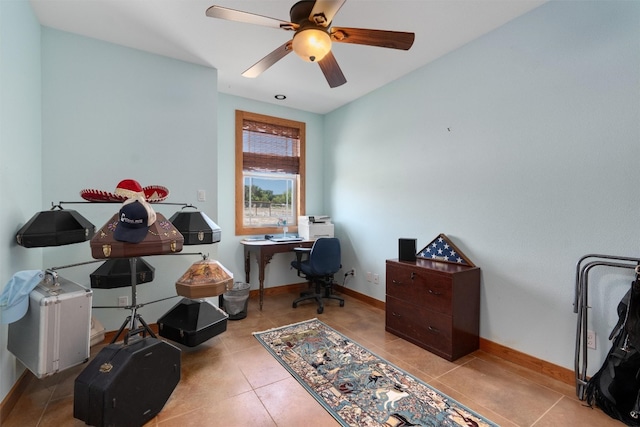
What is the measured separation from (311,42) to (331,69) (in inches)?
17.2

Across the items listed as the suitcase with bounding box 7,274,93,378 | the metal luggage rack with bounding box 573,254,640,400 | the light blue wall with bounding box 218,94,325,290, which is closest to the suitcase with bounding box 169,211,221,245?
the suitcase with bounding box 7,274,93,378

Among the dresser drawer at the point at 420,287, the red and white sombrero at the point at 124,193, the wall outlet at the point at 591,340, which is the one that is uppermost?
the red and white sombrero at the point at 124,193

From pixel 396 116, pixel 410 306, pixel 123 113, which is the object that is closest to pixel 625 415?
pixel 410 306

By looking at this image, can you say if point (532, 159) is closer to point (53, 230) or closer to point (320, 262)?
point (320, 262)

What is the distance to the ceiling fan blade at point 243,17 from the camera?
160 centimetres

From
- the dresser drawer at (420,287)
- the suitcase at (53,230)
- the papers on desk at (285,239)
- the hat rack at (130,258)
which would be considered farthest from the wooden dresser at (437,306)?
the suitcase at (53,230)

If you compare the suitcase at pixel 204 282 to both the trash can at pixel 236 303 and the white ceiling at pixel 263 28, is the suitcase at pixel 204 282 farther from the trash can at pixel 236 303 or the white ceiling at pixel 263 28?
the white ceiling at pixel 263 28

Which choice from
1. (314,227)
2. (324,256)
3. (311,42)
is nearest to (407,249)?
(324,256)

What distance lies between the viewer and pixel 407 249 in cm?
292

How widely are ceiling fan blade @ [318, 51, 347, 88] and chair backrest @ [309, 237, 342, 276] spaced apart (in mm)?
1797

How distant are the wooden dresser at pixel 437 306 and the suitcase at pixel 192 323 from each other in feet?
5.51

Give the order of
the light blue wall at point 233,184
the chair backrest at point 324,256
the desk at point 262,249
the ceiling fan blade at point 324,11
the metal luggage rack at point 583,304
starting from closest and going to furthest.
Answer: the ceiling fan blade at point 324,11 < the metal luggage rack at point 583,304 < the chair backrest at point 324,256 < the desk at point 262,249 < the light blue wall at point 233,184

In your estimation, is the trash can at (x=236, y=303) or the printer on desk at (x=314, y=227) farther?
the printer on desk at (x=314, y=227)

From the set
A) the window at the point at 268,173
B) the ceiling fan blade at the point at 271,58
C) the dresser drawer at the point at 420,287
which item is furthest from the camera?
the window at the point at 268,173
